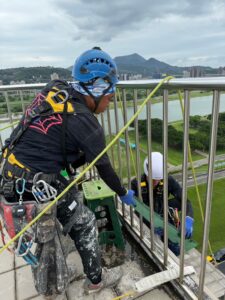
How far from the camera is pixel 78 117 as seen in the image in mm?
1369

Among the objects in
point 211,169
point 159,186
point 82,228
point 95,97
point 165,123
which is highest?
point 95,97

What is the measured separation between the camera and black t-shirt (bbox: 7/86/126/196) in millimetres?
1368

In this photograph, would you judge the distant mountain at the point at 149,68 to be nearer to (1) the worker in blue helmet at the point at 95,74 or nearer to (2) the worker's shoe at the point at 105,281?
(1) the worker in blue helmet at the point at 95,74

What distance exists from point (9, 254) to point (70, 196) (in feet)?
3.33

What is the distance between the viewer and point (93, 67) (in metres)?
1.44

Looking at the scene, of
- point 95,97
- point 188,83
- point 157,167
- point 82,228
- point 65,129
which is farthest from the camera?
point 157,167

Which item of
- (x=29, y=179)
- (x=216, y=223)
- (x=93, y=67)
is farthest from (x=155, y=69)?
(x=216, y=223)

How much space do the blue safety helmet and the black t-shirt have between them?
11 centimetres

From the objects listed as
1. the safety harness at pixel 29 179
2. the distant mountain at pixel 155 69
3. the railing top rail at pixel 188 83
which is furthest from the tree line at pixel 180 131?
the safety harness at pixel 29 179

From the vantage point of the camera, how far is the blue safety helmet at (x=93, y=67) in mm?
1438

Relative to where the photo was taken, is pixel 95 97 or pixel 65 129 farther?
pixel 95 97

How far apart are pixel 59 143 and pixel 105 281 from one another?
1056 millimetres

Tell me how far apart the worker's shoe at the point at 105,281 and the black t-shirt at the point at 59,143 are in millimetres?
748

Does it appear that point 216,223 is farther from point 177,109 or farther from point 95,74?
point 95,74
